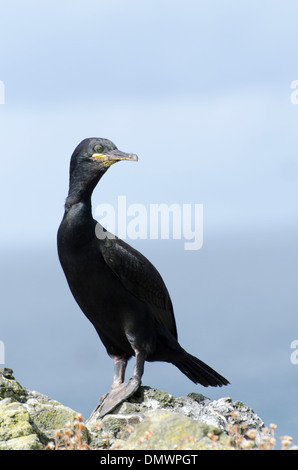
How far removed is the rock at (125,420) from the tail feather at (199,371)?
337 mm

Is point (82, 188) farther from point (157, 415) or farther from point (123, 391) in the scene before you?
point (157, 415)

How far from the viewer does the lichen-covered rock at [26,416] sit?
6.75 metres

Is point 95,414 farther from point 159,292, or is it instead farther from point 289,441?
point 289,441

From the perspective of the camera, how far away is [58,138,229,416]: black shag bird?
26.7 feet

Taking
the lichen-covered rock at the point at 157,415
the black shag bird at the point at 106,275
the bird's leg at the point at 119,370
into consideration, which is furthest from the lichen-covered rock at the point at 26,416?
the bird's leg at the point at 119,370

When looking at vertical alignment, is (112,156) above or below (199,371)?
above

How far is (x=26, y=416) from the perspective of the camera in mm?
7121

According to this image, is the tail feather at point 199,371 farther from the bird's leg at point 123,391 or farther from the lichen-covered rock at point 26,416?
the lichen-covered rock at point 26,416

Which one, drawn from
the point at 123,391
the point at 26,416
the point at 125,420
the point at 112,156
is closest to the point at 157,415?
the point at 26,416

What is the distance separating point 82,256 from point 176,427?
105 inches

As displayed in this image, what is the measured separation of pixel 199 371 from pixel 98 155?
258cm

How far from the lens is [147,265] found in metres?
8.56

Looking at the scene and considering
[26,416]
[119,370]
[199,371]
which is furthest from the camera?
[199,371]

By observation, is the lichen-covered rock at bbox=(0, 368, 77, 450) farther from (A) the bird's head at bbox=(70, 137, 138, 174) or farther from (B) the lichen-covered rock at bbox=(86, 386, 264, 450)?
(A) the bird's head at bbox=(70, 137, 138, 174)
